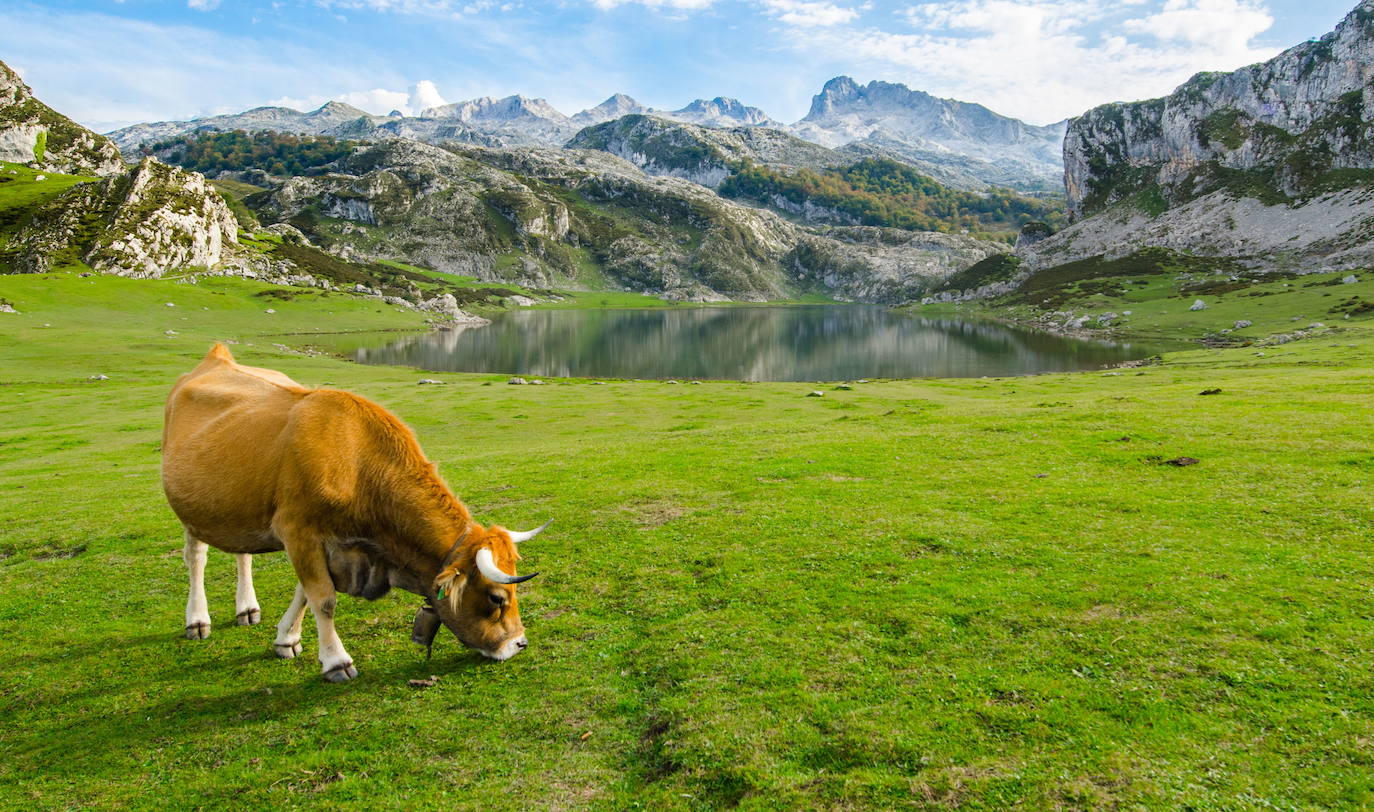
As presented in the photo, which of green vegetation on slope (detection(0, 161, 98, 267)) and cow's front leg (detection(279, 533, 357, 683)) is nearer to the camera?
cow's front leg (detection(279, 533, 357, 683))

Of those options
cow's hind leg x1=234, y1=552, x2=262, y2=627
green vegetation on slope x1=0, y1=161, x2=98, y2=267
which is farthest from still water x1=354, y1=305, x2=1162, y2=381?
green vegetation on slope x1=0, y1=161, x2=98, y2=267

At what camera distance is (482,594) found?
816 centimetres

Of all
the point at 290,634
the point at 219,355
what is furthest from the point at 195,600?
the point at 219,355

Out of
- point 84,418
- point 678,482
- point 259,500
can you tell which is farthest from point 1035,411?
point 84,418

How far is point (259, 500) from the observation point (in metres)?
8.73

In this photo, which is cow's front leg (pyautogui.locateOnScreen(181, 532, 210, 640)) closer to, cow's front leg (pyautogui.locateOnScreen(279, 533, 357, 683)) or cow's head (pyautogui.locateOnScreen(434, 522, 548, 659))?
cow's front leg (pyautogui.locateOnScreen(279, 533, 357, 683))

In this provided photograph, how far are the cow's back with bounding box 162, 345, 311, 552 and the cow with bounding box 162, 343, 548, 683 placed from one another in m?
0.02

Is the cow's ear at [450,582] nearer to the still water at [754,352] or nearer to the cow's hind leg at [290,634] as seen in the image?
the cow's hind leg at [290,634]

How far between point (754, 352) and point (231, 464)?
122420 millimetres

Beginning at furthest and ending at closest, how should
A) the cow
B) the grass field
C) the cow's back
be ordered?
the cow's back
the cow
the grass field

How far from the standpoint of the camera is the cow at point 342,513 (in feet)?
27.0

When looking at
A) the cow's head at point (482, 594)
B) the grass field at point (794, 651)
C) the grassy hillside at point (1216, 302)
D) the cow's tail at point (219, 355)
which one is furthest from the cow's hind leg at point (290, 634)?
the grassy hillside at point (1216, 302)

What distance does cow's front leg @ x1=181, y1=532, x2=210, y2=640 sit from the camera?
10328mm

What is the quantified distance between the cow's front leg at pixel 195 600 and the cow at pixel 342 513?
4.36 feet
